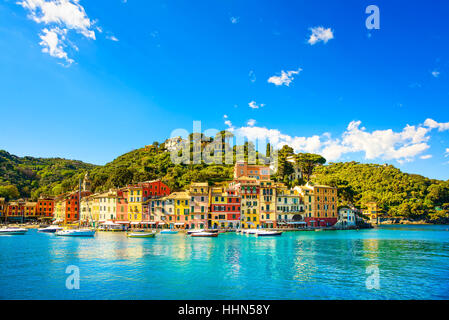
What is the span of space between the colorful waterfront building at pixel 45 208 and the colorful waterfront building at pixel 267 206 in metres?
67.4

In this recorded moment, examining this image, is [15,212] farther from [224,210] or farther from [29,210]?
[224,210]

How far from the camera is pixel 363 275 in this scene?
22078 millimetres

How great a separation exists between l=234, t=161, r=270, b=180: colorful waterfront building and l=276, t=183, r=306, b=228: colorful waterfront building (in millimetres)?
20520

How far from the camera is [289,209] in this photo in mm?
69250

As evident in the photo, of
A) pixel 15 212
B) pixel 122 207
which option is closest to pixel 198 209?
pixel 122 207

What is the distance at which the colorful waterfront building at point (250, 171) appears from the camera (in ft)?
299

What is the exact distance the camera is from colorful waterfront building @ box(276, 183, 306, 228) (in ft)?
224

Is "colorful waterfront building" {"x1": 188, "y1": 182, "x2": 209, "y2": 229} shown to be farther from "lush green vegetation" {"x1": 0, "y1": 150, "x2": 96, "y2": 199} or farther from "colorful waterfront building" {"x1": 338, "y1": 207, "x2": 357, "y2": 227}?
"lush green vegetation" {"x1": 0, "y1": 150, "x2": 96, "y2": 199}

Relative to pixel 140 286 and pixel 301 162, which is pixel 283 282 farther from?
pixel 301 162

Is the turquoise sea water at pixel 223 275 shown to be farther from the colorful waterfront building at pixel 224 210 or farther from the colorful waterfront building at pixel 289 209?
the colorful waterfront building at pixel 289 209

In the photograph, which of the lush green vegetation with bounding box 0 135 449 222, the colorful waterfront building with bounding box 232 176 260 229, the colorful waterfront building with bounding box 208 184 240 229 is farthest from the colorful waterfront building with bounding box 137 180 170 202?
the colorful waterfront building with bounding box 232 176 260 229

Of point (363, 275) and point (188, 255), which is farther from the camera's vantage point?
point (188, 255)
